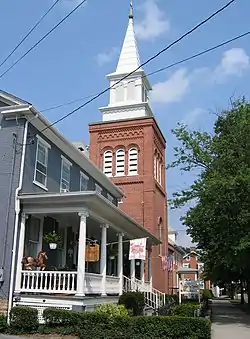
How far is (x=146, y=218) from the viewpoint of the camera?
33.4 meters

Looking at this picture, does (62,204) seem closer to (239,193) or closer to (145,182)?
(239,193)

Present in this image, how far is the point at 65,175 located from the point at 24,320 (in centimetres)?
828

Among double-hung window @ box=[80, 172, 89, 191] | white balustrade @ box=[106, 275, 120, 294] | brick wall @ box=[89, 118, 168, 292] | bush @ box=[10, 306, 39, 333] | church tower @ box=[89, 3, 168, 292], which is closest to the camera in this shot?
bush @ box=[10, 306, 39, 333]

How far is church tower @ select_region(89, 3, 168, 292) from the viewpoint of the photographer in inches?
1342

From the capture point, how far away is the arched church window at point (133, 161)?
1401 inches

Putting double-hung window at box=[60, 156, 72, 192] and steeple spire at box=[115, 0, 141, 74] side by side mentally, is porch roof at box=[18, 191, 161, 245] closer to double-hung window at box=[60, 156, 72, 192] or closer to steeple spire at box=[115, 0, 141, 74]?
double-hung window at box=[60, 156, 72, 192]

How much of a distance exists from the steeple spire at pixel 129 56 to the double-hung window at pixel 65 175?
2044cm

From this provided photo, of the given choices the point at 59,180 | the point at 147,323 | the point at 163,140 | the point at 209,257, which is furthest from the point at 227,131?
the point at 163,140

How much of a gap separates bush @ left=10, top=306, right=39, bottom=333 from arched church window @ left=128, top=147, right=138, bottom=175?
74.7ft

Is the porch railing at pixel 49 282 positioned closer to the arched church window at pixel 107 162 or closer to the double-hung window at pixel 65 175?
the double-hung window at pixel 65 175

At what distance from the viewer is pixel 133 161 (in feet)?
119

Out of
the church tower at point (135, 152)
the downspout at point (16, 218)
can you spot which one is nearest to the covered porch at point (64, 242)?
the downspout at point (16, 218)

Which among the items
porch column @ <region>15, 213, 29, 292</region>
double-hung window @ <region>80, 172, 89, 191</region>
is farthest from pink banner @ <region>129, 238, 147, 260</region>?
porch column @ <region>15, 213, 29, 292</region>

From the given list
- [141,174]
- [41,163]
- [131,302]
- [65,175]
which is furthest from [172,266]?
[41,163]
